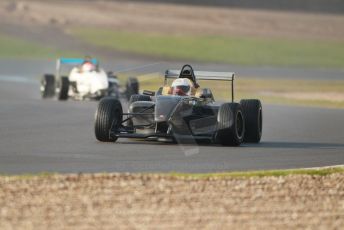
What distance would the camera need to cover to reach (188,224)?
1101 centimetres

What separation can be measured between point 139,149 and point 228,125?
1.69 m

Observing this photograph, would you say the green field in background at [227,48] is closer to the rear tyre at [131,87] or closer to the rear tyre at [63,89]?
the rear tyre at [131,87]

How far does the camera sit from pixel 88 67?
35.7 m

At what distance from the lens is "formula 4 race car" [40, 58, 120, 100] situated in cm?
3478

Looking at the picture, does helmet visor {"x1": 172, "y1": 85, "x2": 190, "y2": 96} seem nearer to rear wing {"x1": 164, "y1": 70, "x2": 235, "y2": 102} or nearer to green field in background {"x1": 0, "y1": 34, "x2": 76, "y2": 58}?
rear wing {"x1": 164, "y1": 70, "x2": 235, "y2": 102}

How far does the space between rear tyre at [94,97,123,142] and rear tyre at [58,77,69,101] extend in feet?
48.8

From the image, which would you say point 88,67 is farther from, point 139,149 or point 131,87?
point 139,149

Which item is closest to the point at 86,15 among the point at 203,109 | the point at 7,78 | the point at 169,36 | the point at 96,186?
the point at 169,36

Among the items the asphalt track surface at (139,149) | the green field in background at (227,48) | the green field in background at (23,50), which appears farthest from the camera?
the green field in background at (227,48)

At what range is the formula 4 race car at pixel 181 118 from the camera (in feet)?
63.1

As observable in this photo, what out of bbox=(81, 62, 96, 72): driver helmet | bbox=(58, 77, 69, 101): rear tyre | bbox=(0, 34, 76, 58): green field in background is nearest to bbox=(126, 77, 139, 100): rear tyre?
bbox=(81, 62, 96, 72): driver helmet

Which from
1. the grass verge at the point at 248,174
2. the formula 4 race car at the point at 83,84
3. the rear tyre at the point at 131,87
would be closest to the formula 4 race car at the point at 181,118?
the grass verge at the point at 248,174

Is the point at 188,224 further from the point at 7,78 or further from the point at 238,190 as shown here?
the point at 7,78

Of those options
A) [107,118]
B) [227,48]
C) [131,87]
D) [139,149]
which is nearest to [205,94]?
[107,118]
